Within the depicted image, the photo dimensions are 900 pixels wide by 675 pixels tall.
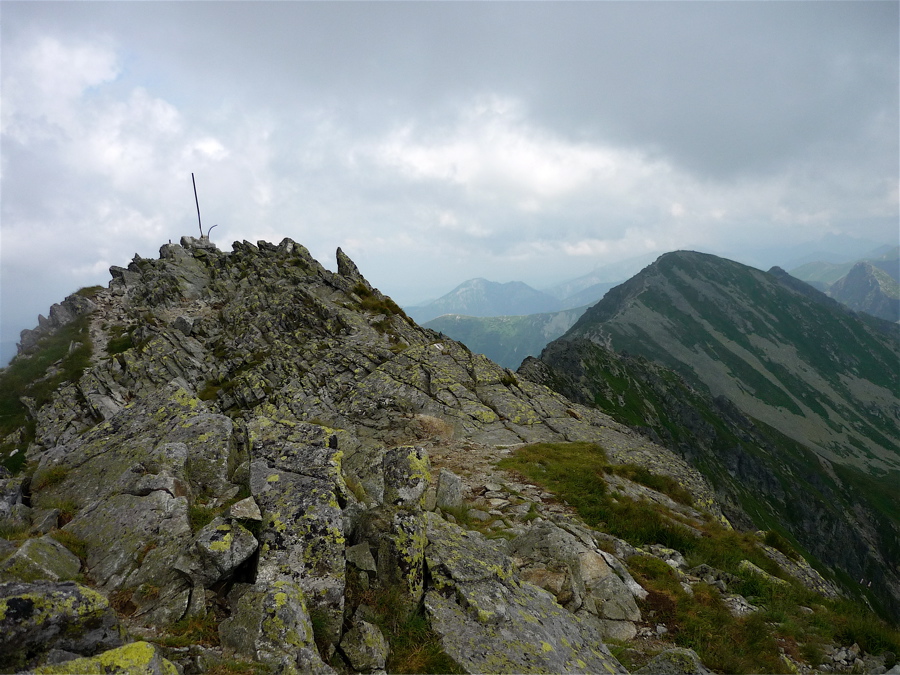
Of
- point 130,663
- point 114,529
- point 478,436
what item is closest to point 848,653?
point 130,663

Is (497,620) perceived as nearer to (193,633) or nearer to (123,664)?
(193,633)

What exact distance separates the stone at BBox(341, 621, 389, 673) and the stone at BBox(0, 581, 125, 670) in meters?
3.89

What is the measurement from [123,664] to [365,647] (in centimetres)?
390

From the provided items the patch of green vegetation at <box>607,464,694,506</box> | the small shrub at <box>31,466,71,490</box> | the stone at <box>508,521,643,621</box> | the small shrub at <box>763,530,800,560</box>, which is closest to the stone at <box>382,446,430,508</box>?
the stone at <box>508,521,643,621</box>

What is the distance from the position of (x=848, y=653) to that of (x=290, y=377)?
44664mm

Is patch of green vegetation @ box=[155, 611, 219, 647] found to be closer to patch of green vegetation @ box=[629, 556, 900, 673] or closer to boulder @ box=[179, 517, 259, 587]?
boulder @ box=[179, 517, 259, 587]

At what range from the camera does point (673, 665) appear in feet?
31.8

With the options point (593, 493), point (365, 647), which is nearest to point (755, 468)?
point (593, 493)

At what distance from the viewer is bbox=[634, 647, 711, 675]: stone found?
377 inches

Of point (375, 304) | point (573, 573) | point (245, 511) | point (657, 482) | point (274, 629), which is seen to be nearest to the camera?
point (274, 629)

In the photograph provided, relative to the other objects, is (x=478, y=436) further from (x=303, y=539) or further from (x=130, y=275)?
(x=130, y=275)

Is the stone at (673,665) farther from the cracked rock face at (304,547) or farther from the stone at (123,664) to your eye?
the stone at (123,664)

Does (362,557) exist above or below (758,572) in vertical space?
above

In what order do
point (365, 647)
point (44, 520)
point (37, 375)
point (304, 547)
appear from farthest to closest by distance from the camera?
1. point (37, 375)
2. point (44, 520)
3. point (304, 547)
4. point (365, 647)
